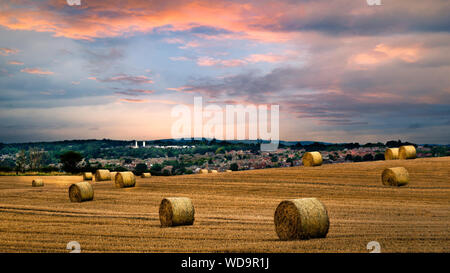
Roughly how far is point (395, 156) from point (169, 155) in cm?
5211

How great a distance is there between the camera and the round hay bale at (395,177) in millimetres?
25453

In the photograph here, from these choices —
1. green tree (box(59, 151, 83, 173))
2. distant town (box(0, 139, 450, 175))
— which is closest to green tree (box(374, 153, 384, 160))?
distant town (box(0, 139, 450, 175))

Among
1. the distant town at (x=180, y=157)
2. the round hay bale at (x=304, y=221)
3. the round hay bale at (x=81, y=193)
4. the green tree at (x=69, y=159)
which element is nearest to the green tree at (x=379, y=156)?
the distant town at (x=180, y=157)

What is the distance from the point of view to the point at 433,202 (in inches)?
860

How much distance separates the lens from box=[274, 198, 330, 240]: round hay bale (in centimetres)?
1204

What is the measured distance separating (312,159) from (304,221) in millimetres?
22212

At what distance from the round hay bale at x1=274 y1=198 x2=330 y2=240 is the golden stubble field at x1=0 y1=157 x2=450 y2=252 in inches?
19.2

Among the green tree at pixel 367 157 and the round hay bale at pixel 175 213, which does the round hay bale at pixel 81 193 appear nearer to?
the round hay bale at pixel 175 213

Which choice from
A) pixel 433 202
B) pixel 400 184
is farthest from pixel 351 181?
pixel 433 202

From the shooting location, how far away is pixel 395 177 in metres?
25.5

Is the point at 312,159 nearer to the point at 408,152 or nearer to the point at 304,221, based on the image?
the point at 408,152

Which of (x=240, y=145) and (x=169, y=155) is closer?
(x=240, y=145)

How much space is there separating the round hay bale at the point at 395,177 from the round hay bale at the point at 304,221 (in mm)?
14921
